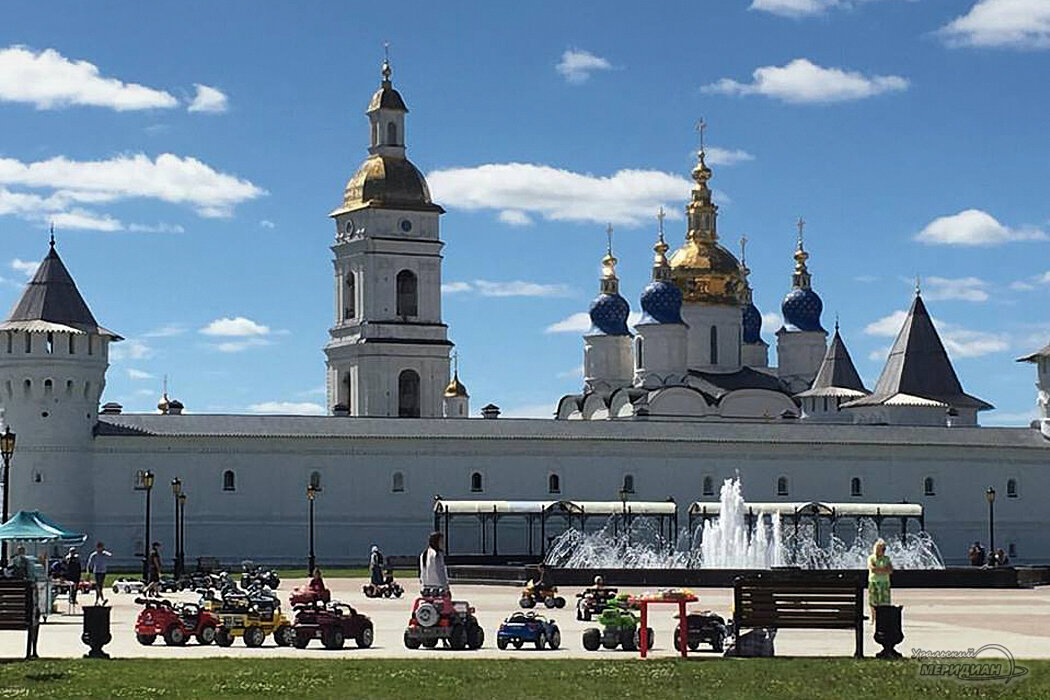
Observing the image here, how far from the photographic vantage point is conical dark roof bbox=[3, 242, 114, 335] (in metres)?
62.8

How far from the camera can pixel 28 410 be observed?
62.3m

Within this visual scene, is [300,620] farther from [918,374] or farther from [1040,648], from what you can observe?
[918,374]

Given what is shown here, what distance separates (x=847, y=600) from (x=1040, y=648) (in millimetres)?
2778

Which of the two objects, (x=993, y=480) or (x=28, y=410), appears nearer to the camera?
(x=28, y=410)

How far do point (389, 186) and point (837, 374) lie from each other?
67.1 feet

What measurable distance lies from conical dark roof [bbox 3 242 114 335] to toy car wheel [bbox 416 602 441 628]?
1641 inches

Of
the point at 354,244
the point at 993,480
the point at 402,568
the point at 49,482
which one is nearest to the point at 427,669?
the point at 402,568

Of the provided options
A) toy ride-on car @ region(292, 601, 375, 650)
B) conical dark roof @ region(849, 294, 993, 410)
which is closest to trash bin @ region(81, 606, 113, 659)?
toy ride-on car @ region(292, 601, 375, 650)

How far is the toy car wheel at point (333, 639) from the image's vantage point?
23.7m

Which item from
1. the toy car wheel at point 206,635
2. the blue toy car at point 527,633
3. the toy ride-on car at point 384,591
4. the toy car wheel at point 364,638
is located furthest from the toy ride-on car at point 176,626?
the toy ride-on car at point 384,591

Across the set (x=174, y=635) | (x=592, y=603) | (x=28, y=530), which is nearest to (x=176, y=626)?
(x=174, y=635)

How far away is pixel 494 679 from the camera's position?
63.0 feet

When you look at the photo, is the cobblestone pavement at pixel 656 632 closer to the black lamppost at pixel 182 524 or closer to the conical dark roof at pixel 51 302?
the black lamppost at pixel 182 524

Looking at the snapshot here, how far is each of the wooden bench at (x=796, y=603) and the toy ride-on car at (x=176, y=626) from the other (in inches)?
246
